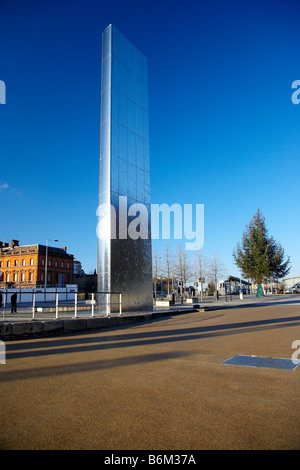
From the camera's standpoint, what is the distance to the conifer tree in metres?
46.8

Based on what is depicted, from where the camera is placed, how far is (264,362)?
19.4 ft

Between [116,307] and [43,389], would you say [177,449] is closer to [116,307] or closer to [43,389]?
[43,389]

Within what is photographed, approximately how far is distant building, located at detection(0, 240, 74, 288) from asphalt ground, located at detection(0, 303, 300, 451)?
6208 cm

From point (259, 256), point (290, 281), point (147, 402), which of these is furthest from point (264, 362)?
point (290, 281)

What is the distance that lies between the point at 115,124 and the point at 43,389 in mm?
16853

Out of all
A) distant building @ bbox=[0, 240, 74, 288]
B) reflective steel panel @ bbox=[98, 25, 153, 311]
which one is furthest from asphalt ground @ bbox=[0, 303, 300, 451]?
distant building @ bbox=[0, 240, 74, 288]

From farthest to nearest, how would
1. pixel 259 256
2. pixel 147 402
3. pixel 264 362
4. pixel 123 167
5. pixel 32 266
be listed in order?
pixel 32 266
pixel 259 256
pixel 123 167
pixel 264 362
pixel 147 402

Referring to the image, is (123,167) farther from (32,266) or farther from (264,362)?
(32,266)

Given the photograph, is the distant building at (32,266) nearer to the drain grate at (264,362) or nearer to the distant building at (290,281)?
the drain grate at (264,362)

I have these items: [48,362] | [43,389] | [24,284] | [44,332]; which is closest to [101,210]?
[44,332]

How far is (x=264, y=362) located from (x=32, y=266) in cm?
6867

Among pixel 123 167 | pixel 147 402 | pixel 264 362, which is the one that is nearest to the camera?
pixel 147 402

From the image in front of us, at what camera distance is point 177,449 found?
8.71ft

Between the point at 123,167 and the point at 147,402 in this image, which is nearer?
the point at 147,402
